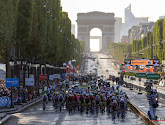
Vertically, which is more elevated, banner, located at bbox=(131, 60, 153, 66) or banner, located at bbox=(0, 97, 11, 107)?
banner, located at bbox=(131, 60, 153, 66)

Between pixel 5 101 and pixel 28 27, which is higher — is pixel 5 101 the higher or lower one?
the lower one

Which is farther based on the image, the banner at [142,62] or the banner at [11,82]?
the banner at [142,62]

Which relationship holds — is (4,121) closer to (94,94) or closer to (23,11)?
(94,94)


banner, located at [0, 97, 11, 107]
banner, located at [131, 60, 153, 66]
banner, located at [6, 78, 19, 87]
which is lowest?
banner, located at [0, 97, 11, 107]

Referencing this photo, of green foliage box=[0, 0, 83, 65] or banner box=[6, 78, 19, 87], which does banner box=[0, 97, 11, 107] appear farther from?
green foliage box=[0, 0, 83, 65]

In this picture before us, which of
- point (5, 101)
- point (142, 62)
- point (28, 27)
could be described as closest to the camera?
point (5, 101)

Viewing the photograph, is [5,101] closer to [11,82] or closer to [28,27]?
[11,82]

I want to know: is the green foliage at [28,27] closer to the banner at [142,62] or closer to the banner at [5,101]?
the banner at [5,101]

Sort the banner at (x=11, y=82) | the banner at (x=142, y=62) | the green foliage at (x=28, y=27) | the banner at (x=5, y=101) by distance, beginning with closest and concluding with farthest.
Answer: the green foliage at (x=28, y=27), the banner at (x=11, y=82), the banner at (x=5, y=101), the banner at (x=142, y=62)

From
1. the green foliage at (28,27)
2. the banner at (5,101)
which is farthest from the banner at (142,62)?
the banner at (5,101)

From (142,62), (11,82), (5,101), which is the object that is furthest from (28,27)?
(142,62)

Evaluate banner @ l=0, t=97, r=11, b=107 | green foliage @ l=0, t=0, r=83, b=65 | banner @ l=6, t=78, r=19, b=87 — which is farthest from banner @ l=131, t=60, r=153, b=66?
banner @ l=6, t=78, r=19, b=87

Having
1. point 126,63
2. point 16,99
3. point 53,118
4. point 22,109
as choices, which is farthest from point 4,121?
point 126,63

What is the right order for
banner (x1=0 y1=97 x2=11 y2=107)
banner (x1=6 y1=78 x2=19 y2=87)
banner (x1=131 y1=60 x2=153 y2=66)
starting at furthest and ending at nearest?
banner (x1=131 y1=60 x2=153 y2=66), banner (x1=0 y1=97 x2=11 y2=107), banner (x1=6 y1=78 x2=19 y2=87)
